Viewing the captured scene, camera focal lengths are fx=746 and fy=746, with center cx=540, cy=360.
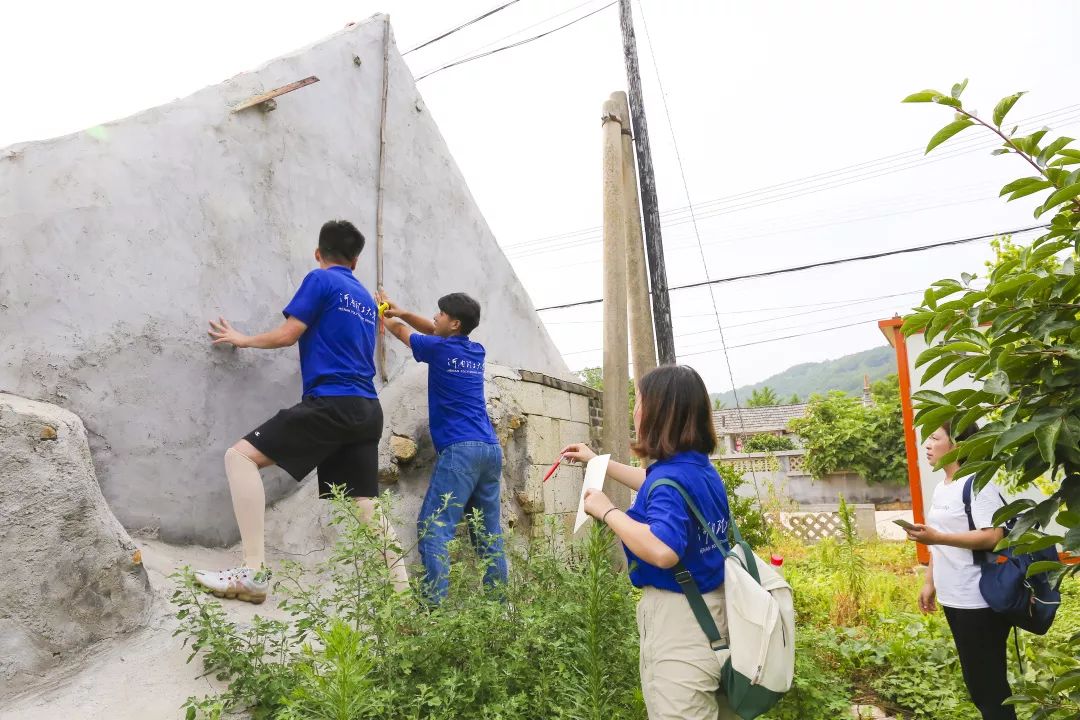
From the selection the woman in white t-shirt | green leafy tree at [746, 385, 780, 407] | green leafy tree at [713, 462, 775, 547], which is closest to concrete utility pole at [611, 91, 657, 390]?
green leafy tree at [713, 462, 775, 547]

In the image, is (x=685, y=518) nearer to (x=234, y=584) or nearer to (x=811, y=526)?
(x=234, y=584)

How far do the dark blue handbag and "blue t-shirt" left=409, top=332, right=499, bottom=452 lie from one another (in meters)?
2.51

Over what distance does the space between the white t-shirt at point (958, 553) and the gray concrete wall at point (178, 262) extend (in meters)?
3.22

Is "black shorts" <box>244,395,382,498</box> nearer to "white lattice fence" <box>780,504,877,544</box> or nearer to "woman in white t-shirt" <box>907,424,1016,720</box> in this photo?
"woman in white t-shirt" <box>907,424,1016,720</box>

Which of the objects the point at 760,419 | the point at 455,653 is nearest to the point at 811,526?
the point at 455,653

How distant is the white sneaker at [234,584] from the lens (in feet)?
10.2

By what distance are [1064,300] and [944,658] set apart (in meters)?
3.45

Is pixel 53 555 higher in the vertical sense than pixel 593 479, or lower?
lower

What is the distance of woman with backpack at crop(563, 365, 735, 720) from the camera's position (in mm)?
2027

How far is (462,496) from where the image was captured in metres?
4.11

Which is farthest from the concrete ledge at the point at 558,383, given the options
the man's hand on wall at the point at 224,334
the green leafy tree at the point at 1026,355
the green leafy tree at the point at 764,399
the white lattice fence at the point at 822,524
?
the green leafy tree at the point at 764,399

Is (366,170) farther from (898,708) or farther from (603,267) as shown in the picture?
(898,708)

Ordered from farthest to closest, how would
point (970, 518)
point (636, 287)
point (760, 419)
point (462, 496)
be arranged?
1. point (760, 419)
2. point (636, 287)
3. point (462, 496)
4. point (970, 518)

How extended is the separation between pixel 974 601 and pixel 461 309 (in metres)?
2.88
